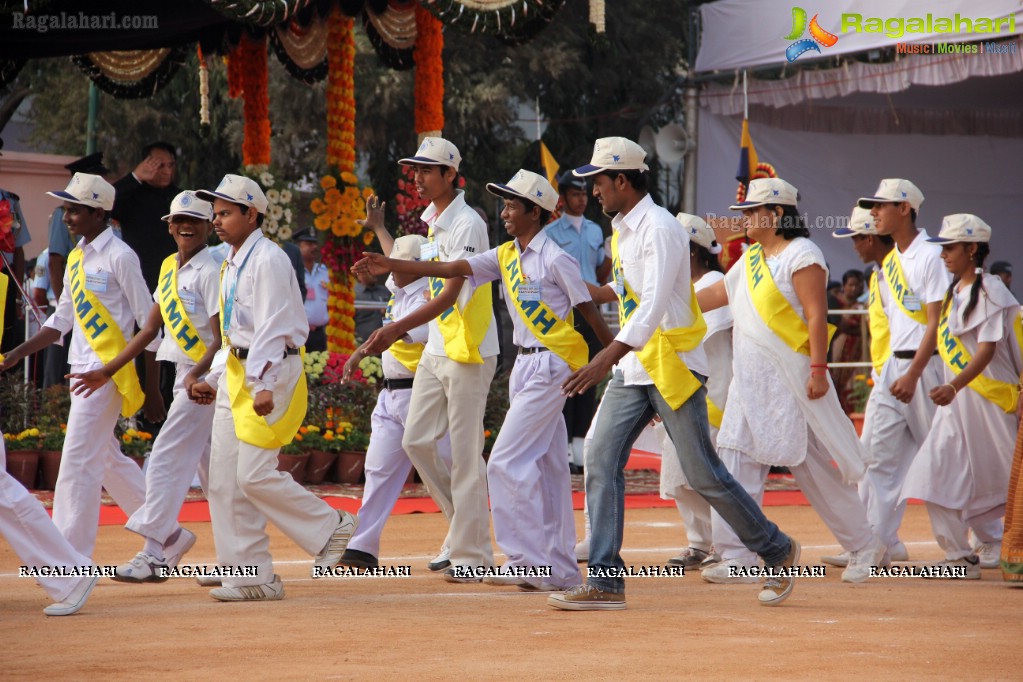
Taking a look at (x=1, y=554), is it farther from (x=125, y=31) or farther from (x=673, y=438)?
(x=125, y=31)

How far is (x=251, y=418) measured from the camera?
290 inches

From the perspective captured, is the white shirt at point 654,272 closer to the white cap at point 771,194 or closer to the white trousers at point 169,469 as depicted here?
the white cap at point 771,194

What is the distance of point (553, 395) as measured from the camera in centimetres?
790

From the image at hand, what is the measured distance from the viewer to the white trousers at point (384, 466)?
8.62 meters

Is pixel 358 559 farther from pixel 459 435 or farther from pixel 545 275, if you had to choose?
pixel 545 275

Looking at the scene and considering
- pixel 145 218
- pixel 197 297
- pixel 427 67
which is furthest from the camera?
pixel 427 67

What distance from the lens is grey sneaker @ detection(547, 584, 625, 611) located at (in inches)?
278

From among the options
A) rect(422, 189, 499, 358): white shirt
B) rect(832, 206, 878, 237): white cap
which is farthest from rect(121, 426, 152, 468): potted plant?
rect(832, 206, 878, 237): white cap

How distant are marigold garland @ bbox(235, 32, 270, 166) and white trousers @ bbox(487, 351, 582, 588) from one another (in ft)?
26.5

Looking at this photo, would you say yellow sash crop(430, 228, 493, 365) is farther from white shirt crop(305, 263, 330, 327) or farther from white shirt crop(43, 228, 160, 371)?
white shirt crop(305, 263, 330, 327)

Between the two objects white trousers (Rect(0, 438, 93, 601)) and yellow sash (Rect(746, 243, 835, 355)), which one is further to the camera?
yellow sash (Rect(746, 243, 835, 355))

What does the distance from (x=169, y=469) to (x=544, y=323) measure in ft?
7.04

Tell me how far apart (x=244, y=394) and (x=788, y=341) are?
9.42ft

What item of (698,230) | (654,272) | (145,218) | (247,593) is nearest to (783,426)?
(698,230)
